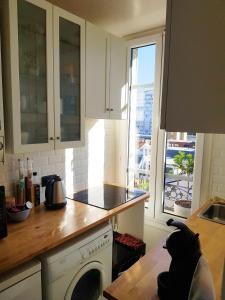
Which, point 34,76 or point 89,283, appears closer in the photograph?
point 34,76

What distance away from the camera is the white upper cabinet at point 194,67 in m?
0.56

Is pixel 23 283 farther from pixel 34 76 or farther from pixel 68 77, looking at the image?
pixel 68 77

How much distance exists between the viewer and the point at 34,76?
1.54 meters

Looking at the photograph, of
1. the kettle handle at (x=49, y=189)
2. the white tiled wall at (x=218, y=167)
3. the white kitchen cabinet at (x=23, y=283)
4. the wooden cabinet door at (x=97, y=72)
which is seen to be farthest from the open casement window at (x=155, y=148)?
the white kitchen cabinet at (x=23, y=283)

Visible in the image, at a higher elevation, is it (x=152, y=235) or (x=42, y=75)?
(x=42, y=75)

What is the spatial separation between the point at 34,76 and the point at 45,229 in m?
1.06

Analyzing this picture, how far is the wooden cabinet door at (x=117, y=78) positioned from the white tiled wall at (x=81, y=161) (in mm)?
367

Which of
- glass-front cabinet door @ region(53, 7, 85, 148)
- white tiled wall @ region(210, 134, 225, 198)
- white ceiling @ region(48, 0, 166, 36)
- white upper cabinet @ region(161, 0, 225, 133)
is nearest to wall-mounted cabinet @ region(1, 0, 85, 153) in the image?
glass-front cabinet door @ region(53, 7, 85, 148)

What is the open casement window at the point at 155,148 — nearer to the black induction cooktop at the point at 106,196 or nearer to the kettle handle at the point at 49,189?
the black induction cooktop at the point at 106,196

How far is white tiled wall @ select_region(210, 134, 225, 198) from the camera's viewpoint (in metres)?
2.09

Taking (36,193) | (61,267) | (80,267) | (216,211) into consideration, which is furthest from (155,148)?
(61,267)

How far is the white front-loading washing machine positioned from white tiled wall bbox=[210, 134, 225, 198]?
45.4 inches

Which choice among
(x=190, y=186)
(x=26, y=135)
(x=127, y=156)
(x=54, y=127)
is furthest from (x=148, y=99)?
(x=26, y=135)

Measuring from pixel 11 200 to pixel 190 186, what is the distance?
175cm
